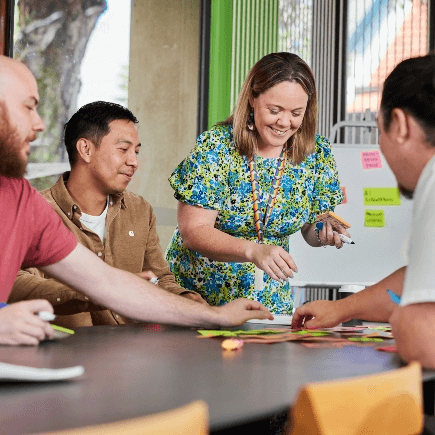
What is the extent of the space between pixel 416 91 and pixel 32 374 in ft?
2.83

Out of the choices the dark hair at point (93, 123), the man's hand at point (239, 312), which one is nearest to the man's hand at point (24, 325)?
the man's hand at point (239, 312)

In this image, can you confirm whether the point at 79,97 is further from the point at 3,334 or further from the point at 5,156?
the point at 3,334

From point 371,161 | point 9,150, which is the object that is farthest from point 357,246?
point 9,150

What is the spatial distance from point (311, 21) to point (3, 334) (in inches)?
196

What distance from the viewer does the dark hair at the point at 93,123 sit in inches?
102

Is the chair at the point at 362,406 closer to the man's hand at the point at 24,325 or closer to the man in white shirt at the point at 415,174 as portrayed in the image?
the man in white shirt at the point at 415,174

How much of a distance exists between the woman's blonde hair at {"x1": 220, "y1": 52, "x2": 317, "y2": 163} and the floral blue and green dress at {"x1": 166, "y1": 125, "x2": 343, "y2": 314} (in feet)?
0.15

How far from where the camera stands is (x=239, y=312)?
182 cm

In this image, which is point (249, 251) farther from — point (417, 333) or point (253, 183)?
point (417, 333)

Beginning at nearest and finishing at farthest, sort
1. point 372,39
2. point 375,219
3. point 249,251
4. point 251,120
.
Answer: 1. point 249,251
2. point 251,120
3. point 375,219
4. point 372,39

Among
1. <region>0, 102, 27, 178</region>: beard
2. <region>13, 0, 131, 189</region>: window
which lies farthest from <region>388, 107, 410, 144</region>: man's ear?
<region>13, 0, 131, 189</region>: window

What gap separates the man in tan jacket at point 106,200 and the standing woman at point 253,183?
16 centimetres

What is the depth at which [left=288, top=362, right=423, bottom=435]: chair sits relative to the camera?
2.57 ft

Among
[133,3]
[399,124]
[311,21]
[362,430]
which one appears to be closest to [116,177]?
[399,124]
